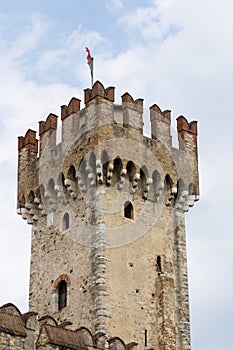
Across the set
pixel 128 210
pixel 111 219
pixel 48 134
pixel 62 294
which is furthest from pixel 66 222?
pixel 48 134

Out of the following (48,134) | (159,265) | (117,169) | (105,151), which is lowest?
(159,265)

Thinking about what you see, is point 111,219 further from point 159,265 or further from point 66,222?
point 159,265

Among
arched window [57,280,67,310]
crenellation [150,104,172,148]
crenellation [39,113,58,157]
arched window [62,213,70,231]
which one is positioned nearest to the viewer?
arched window [57,280,67,310]

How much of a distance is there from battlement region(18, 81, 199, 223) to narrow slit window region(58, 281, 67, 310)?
2871 mm

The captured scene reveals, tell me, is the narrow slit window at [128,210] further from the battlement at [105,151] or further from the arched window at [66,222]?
the arched window at [66,222]

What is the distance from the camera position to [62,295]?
83.7ft

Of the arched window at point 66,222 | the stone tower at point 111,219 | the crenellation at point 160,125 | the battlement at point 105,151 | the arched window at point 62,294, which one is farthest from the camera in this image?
the crenellation at point 160,125

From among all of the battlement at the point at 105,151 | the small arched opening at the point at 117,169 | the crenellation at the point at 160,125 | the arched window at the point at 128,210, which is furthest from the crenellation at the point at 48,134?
the arched window at the point at 128,210

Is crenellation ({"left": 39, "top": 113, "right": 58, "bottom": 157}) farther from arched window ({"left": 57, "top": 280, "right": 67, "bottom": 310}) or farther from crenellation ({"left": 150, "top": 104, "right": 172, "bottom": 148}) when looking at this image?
arched window ({"left": 57, "top": 280, "right": 67, "bottom": 310})

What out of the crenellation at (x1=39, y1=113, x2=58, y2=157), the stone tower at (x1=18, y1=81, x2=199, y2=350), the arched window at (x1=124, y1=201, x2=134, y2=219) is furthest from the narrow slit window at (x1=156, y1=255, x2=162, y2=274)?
the crenellation at (x1=39, y1=113, x2=58, y2=157)

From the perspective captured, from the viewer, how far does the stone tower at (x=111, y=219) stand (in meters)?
24.4

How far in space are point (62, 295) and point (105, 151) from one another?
4.64 meters

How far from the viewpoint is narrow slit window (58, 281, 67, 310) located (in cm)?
2527

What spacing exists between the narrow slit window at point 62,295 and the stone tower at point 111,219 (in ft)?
0.11
